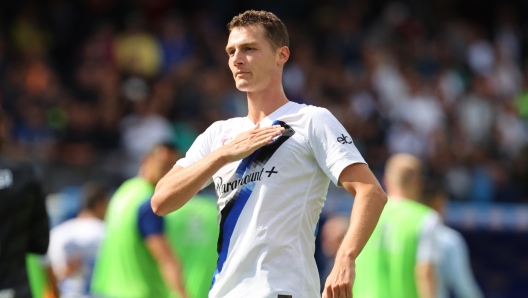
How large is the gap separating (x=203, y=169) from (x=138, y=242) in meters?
4.13

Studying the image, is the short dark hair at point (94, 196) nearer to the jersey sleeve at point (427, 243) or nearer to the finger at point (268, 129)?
the jersey sleeve at point (427, 243)

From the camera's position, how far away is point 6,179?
554 cm

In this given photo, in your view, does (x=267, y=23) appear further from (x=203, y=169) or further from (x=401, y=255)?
(x=401, y=255)

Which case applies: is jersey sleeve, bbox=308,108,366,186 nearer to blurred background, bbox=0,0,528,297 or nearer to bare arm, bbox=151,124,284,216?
bare arm, bbox=151,124,284,216

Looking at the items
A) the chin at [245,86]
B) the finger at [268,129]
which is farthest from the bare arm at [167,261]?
the finger at [268,129]

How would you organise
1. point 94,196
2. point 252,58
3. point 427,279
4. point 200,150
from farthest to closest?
point 94,196, point 427,279, point 200,150, point 252,58

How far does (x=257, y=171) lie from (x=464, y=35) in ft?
53.8

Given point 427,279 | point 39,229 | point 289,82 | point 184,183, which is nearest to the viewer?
point 184,183

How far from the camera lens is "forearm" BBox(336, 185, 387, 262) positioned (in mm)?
4191

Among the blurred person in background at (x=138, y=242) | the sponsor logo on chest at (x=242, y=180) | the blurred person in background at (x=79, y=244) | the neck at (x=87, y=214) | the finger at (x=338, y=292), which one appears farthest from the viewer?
the neck at (x=87, y=214)

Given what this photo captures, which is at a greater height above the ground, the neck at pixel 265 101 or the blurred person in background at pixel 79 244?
the neck at pixel 265 101

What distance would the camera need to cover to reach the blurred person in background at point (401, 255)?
748 cm

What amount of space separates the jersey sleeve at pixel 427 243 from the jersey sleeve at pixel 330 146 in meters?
3.14

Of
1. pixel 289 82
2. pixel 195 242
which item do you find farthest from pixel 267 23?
pixel 289 82
